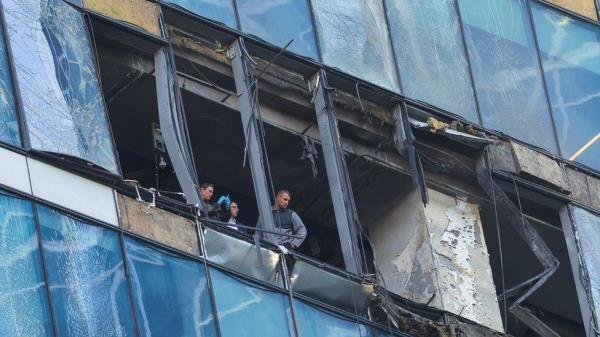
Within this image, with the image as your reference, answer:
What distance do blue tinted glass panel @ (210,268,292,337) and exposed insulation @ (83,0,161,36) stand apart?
3703mm

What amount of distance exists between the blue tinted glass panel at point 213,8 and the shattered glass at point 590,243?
6098mm

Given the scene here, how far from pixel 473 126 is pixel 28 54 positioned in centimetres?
801

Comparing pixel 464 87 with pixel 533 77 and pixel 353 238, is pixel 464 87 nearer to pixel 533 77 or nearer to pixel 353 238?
pixel 533 77

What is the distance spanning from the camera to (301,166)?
32.9 metres

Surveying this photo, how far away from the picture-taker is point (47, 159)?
27109 mm

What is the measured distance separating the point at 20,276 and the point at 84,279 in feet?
3.25

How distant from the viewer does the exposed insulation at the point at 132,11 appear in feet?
97.6

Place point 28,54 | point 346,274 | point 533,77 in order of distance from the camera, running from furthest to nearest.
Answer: point 533,77
point 346,274
point 28,54

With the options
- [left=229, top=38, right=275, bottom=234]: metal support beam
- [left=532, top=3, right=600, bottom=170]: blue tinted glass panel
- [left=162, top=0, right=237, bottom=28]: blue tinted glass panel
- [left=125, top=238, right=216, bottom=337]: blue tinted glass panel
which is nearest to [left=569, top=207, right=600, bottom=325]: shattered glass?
[left=532, top=3, right=600, bottom=170]: blue tinted glass panel

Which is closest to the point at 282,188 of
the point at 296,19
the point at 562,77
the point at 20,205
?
the point at 296,19

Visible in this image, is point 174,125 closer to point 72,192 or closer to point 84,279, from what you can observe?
point 72,192

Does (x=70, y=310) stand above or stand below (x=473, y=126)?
below

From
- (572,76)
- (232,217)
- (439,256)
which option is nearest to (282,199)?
(232,217)

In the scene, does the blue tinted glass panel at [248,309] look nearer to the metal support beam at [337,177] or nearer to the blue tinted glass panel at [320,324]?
the blue tinted glass panel at [320,324]
